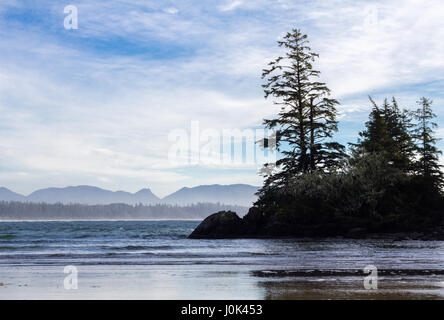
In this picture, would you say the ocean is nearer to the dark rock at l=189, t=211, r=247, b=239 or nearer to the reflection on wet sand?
the reflection on wet sand

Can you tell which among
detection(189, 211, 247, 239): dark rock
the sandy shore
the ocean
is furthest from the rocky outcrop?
the sandy shore

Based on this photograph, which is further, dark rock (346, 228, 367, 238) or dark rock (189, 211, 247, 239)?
dark rock (189, 211, 247, 239)

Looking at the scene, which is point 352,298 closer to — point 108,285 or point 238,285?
point 238,285

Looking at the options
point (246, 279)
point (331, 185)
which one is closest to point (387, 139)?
point (331, 185)

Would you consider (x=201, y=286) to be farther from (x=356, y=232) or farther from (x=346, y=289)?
(x=356, y=232)

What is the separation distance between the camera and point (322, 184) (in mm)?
47406

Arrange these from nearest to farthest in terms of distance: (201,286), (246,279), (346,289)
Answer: (346,289) → (201,286) → (246,279)

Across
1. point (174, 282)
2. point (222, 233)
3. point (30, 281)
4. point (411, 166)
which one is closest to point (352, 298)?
point (174, 282)
